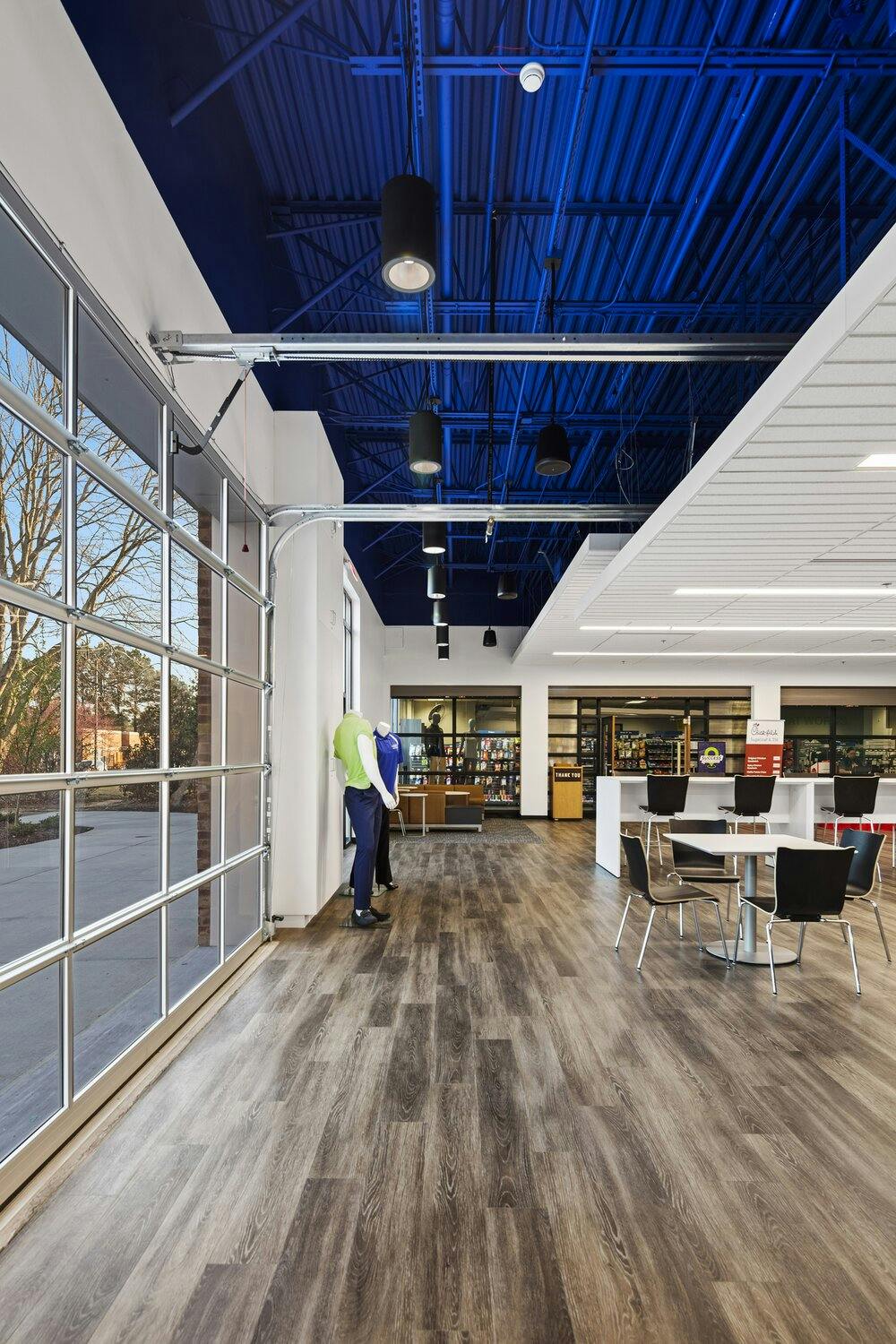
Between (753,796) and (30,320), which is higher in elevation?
(30,320)

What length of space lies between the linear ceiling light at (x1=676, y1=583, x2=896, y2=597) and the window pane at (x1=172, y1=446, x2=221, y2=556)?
4523 mm

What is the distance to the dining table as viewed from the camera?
5508 millimetres

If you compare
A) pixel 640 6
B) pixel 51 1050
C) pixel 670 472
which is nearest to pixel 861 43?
pixel 640 6

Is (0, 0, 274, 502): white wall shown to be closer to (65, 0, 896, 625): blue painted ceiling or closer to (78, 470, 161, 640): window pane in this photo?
(65, 0, 896, 625): blue painted ceiling

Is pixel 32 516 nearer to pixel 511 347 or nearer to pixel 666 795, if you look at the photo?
pixel 511 347

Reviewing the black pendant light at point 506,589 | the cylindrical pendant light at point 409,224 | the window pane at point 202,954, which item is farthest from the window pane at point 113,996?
the black pendant light at point 506,589

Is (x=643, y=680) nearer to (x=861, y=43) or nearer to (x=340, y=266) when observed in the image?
(x=340, y=266)

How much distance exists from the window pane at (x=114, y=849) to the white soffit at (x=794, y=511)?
3.51 meters

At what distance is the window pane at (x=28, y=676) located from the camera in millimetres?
3359

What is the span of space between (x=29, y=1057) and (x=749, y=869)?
17.4 feet

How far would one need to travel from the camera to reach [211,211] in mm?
4707

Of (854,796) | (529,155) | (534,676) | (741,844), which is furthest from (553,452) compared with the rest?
(534,676)

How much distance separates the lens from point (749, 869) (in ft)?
19.7

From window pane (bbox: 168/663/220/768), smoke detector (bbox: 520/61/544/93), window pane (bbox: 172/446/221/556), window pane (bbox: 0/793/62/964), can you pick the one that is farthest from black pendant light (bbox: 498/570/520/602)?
smoke detector (bbox: 520/61/544/93)
